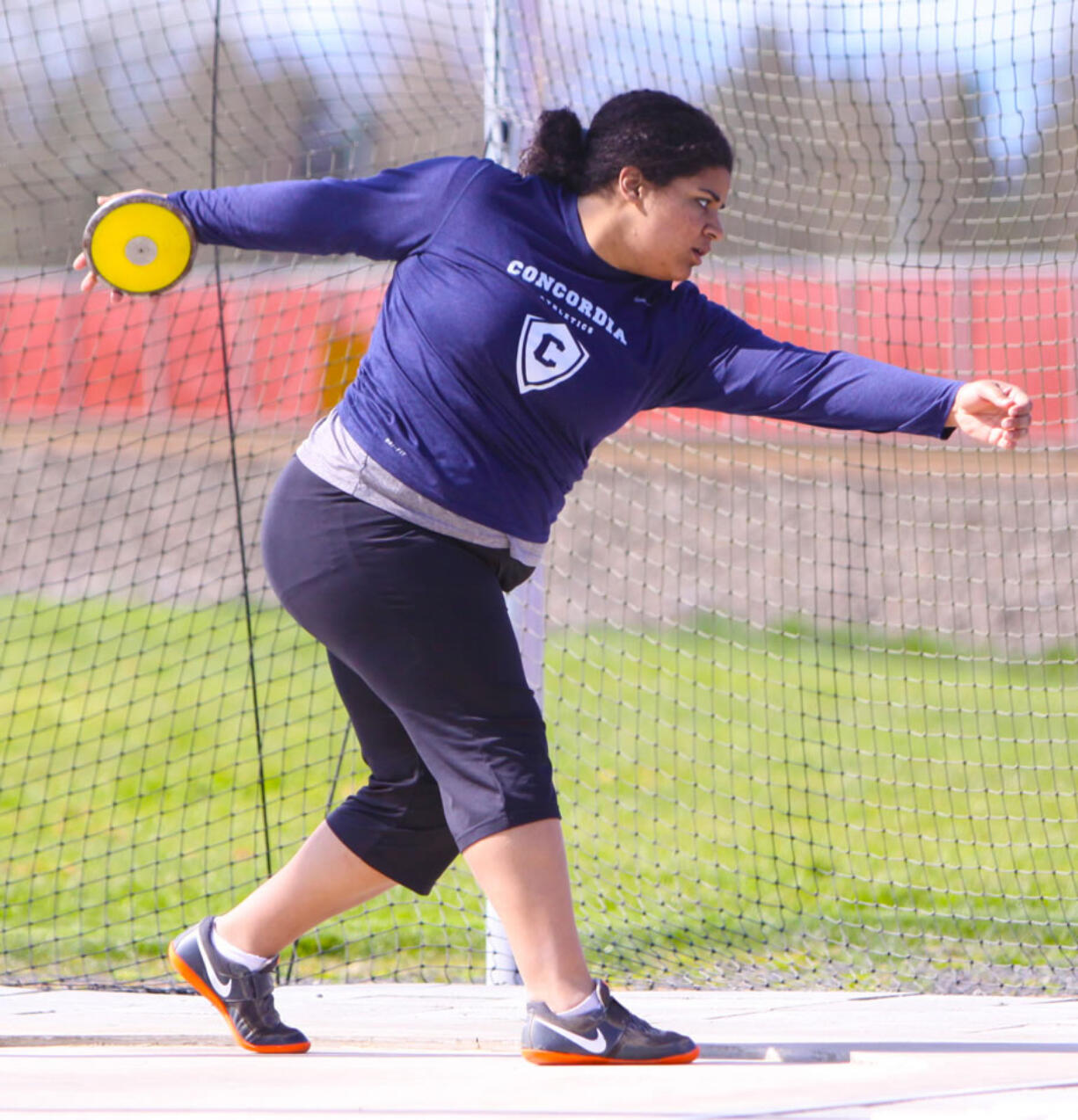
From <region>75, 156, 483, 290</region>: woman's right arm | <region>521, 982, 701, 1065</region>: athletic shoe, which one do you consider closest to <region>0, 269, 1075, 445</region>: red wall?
<region>75, 156, 483, 290</region>: woman's right arm

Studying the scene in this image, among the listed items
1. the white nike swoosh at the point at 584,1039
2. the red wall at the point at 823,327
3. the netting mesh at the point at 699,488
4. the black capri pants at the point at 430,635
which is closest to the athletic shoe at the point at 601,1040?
the white nike swoosh at the point at 584,1039

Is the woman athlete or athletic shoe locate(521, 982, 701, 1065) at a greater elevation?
the woman athlete

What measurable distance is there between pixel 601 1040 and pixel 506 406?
1026mm

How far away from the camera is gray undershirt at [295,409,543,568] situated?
8.05 feet

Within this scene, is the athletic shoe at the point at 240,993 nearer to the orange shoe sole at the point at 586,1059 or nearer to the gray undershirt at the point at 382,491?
the orange shoe sole at the point at 586,1059

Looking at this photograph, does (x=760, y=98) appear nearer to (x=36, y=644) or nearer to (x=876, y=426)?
(x=876, y=426)

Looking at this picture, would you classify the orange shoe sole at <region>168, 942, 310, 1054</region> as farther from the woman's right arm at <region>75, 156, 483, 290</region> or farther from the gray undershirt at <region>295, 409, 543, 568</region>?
the woman's right arm at <region>75, 156, 483, 290</region>

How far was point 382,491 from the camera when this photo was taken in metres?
2.46

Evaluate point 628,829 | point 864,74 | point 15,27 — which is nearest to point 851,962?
point 628,829

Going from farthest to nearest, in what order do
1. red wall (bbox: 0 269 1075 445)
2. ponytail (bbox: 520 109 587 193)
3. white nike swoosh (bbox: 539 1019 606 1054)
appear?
red wall (bbox: 0 269 1075 445) < ponytail (bbox: 520 109 587 193) < white nike swoosh (bbox: 539 1019 606 1054)

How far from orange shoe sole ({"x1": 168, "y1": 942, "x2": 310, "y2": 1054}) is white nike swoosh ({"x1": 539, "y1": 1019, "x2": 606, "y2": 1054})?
51 centimetres

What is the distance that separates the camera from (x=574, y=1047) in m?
2.48

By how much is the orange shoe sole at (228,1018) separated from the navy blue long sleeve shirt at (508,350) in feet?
3.20

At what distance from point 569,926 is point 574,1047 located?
198 millimetres
